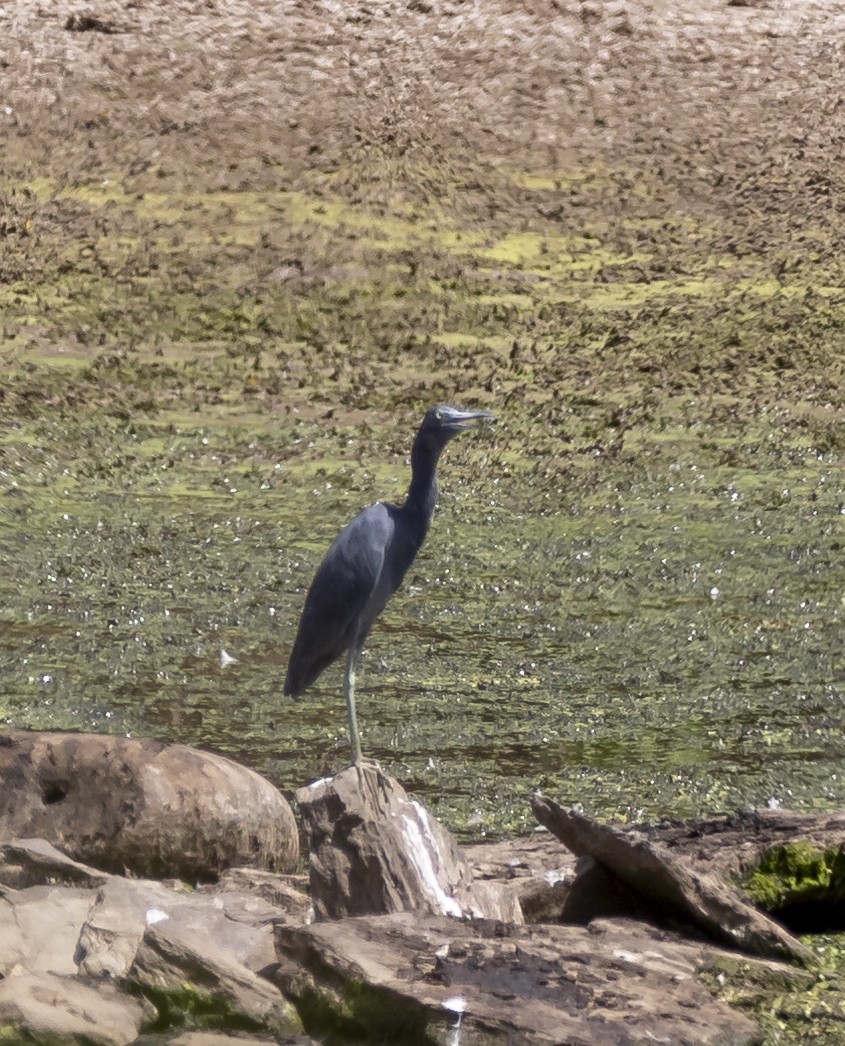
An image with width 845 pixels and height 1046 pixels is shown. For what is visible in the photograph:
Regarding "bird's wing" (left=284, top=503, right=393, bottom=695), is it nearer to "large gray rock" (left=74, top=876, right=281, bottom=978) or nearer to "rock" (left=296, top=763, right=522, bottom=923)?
"rock" (left=296, top=763, right=522, bottom=923)

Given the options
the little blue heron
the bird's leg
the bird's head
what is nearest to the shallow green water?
the bird's leg

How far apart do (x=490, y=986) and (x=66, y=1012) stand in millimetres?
820

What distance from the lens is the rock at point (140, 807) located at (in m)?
4.30

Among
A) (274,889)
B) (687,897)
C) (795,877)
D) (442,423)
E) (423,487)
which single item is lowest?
(274,889)

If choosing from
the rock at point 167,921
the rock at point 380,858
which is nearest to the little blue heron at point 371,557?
Result: the rock at point 380,858

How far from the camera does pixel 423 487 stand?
4512mm

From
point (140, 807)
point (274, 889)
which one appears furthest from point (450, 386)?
point (274, 889)

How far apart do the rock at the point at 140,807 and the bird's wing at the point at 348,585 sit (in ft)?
1.32

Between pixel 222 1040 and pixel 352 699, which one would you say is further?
pixel 352 699

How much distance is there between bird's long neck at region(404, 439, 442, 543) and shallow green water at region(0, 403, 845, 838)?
0.85 metres

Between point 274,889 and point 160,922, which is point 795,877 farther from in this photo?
point 160,922

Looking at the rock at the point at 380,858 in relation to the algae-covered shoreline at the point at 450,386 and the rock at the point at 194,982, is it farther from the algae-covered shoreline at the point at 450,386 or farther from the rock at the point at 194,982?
the algae-covered shoreline at the point at 450,386

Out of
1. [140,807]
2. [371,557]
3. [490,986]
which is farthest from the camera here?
[371,557]

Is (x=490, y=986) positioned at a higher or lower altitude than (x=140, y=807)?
higher
